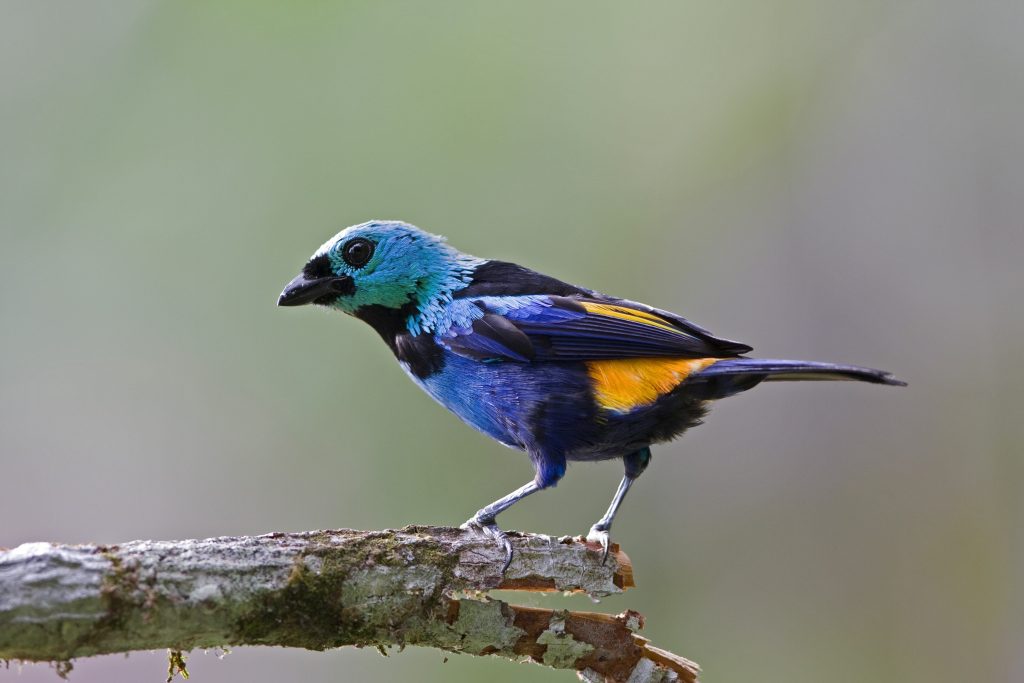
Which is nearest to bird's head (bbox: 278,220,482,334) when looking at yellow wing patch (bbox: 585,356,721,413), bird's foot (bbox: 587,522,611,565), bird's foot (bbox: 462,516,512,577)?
yellow wing patch (bbox: 585,356,721,413)

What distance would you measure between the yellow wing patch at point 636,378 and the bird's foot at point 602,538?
0.50m

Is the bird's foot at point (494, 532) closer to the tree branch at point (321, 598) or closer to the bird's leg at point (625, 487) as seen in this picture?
the tree branch at point (321, 598)

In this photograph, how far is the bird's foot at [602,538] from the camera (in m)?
3.86

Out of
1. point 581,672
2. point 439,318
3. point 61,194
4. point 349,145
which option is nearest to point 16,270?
point 61,194

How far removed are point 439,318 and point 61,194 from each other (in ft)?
13.6

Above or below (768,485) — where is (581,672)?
below

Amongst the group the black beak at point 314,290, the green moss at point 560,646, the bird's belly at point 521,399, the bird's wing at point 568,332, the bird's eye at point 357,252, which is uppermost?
the bird's eye at point 357,252

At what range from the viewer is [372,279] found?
4555 mm

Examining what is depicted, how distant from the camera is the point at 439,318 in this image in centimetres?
444

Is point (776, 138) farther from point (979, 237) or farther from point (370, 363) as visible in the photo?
point (370, 363)

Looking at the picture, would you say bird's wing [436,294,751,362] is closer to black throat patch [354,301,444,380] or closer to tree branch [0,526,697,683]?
black throat patch [354,301,444,380]

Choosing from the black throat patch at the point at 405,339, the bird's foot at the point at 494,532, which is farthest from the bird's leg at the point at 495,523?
the black throat patch at the point at 405,339

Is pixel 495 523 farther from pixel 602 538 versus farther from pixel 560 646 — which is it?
pixel 560 646

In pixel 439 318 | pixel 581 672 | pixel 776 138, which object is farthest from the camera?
pixel 776 138
